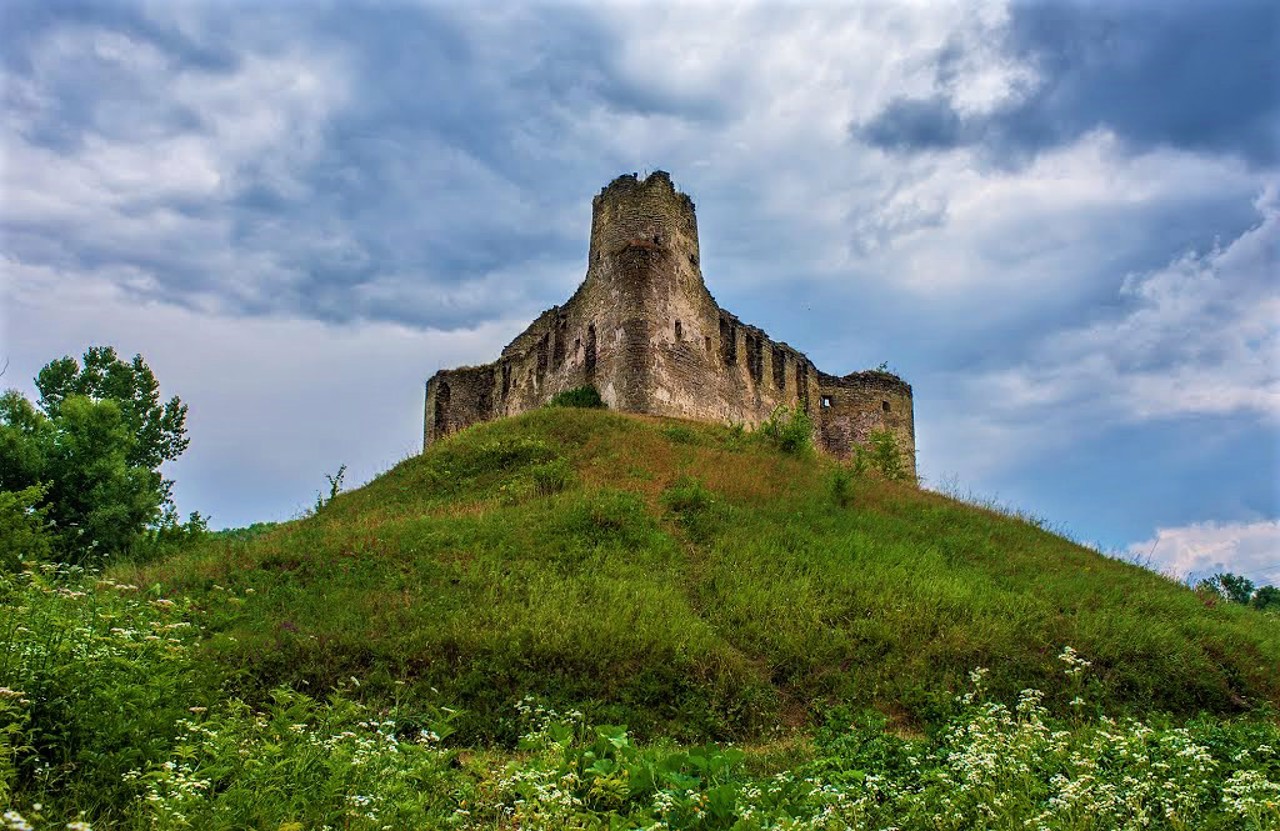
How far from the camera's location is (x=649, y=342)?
29.8 meters

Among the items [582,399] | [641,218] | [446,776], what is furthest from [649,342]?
[446,776]

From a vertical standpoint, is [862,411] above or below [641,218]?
below

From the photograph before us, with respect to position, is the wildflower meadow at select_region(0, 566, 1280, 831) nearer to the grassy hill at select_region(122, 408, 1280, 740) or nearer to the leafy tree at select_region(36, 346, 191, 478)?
the grassy hill at select_region(122, 408, 1280, 740)

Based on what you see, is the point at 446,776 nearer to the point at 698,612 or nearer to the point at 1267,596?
the point at 698,612

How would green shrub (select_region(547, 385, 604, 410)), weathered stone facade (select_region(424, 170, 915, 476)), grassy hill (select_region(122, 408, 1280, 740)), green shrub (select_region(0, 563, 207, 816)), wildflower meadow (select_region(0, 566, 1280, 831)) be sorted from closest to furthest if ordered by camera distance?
wildflower meadow (select_region(0, 566, 1280, 831)) → green shrub (select_region(0, 563, 207, 816)) → grassy hill (select_region(122, 408, 1280, 740)) → weathered stone facade (select_region(424, 170, 915, 476)) → green shrub (select_region(547, 385, 604, 410))

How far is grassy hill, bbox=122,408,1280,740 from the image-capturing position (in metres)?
10.7

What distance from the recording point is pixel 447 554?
14812mm

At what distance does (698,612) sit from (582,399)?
1777cm

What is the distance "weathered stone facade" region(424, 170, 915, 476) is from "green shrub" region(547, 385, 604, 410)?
28cm

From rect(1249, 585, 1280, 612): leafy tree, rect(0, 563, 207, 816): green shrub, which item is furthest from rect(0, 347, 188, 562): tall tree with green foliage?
rect(1249, 585, 1280, 612): leafy tree

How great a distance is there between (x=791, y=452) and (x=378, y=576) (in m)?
13.5

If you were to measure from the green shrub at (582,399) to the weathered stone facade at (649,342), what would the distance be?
28 centimetres

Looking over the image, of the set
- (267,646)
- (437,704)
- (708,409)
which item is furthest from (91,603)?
(708,409)

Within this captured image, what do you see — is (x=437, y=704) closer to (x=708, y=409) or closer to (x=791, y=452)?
(x=791, y=452)
